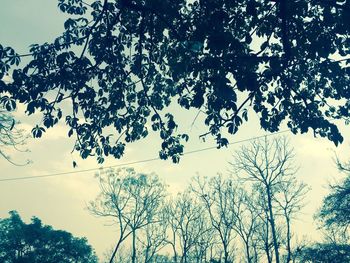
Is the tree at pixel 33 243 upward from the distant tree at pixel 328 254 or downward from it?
upward

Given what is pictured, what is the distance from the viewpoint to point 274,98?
286 inches

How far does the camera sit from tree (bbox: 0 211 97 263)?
34500mm

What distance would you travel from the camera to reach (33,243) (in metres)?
35.3

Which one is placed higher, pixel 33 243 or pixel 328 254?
pixel 33 243

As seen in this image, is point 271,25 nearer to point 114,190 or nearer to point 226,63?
point 226,63

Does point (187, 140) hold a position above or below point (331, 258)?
above

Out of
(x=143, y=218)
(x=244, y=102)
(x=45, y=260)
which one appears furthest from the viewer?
(x=143, y=218)

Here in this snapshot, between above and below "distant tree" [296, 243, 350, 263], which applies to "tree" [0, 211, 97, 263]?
above

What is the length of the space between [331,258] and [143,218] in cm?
2014

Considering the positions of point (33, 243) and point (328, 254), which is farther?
point (33, 243)

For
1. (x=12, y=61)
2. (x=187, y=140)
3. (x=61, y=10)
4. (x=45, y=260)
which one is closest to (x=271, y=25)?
(x=187, y=140)

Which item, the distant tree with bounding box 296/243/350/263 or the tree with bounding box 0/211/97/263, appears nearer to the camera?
the distant tree with bounding box 296/243/350/263

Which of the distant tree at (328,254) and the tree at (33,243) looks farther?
the tree at (33,243)

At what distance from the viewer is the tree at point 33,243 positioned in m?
34.5
